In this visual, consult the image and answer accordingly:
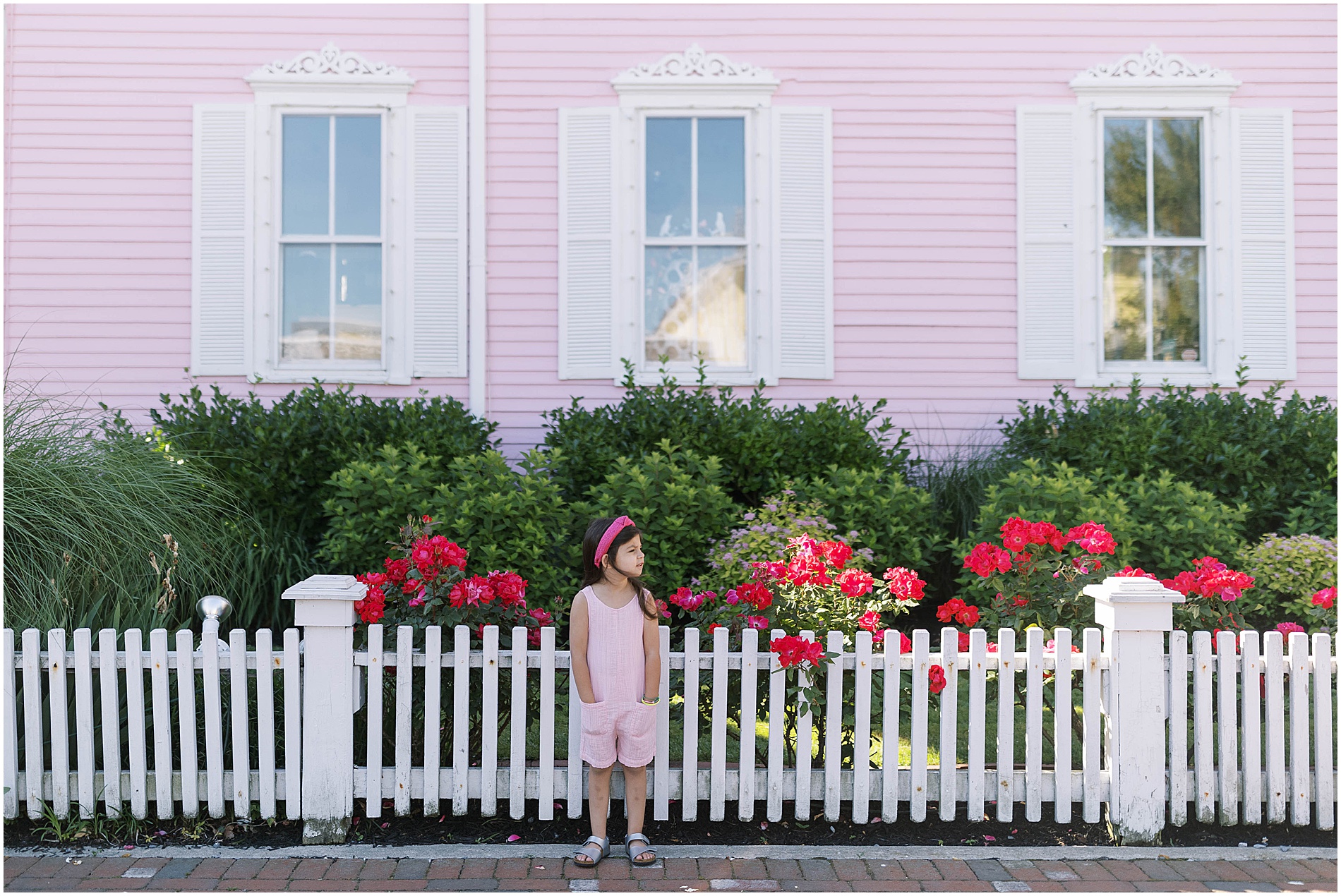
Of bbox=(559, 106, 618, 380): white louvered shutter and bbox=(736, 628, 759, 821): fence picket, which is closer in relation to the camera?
bbox=(736, 628, 759, 821): fence picket

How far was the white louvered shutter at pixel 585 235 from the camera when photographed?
23.1 feet

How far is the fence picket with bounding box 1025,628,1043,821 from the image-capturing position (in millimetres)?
3549

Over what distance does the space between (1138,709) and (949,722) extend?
71cm

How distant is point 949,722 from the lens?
3.57 m

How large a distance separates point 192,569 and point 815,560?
314 centimetres

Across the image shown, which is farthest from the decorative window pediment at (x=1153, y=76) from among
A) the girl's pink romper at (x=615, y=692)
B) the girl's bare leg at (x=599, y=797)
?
the girl's bare leg at (x=599, y=797)

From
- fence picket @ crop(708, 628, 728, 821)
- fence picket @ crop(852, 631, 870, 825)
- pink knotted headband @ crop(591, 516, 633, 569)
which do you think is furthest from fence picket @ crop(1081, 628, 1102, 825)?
pink knotted headband @ crop(591, 516, 633, 569)

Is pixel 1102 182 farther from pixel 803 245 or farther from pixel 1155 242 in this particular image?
pixel 803 245

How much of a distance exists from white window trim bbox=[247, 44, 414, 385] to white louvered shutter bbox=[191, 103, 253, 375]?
8 centimetres

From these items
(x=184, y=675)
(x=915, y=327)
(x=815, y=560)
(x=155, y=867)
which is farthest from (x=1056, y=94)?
(x=155, y=867)

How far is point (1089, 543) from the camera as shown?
3.93 metres

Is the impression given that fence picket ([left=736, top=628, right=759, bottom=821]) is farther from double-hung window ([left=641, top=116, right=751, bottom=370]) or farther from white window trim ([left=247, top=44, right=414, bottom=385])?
white window trim ([left=247, top=44, right=414, bottom=385])

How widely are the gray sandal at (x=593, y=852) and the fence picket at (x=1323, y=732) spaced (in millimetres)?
2684

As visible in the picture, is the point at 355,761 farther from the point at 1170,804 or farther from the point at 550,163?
the point at 550,163
